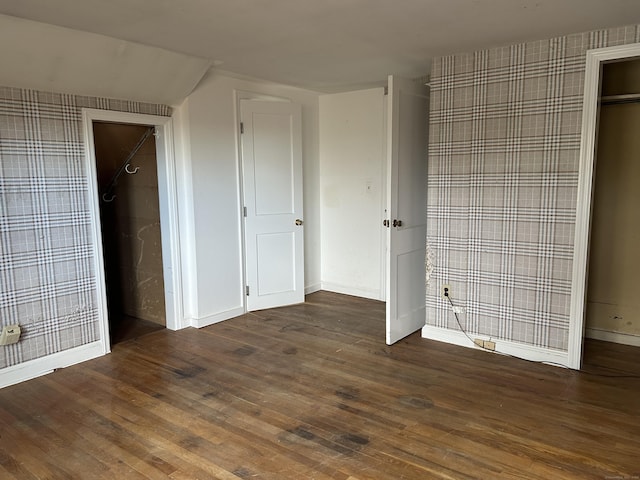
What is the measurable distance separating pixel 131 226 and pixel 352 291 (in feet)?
8.13

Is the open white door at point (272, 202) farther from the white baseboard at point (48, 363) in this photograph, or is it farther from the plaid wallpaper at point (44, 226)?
the white baseboard at point (48, 363)

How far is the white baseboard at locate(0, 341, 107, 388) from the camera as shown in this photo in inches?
122

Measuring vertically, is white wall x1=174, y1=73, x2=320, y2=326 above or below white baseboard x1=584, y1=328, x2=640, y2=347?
above

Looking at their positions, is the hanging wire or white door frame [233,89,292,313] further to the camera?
white door frame [233,89,292,313]

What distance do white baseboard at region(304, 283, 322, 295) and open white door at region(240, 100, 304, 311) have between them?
38cm

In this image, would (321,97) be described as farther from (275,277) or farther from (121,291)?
(121,291)

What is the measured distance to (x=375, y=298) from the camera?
512 centimetres

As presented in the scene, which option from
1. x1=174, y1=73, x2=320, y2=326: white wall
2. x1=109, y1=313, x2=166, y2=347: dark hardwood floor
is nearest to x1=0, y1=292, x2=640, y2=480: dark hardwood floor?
x1=109, y1=313, x2=166, y2=347: dark hardwood floor

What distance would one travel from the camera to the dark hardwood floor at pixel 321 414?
2.22 meters

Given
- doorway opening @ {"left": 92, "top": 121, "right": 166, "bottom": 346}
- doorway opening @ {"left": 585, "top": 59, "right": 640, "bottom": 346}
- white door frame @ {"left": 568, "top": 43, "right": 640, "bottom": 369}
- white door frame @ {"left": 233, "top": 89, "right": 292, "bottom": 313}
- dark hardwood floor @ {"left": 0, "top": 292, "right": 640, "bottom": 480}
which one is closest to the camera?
dark hardwood floor @ {"left": 0, "top": 292, "right": 640, "bottom": 480}

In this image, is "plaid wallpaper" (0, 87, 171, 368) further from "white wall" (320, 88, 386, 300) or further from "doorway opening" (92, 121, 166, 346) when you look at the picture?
"white wall" (320, 88, 386, 300)

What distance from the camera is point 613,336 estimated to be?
3822 mm

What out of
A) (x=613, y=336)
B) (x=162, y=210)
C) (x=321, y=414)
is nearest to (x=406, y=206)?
(x=321, y=414)

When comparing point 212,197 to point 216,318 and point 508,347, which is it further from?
point 508,347
